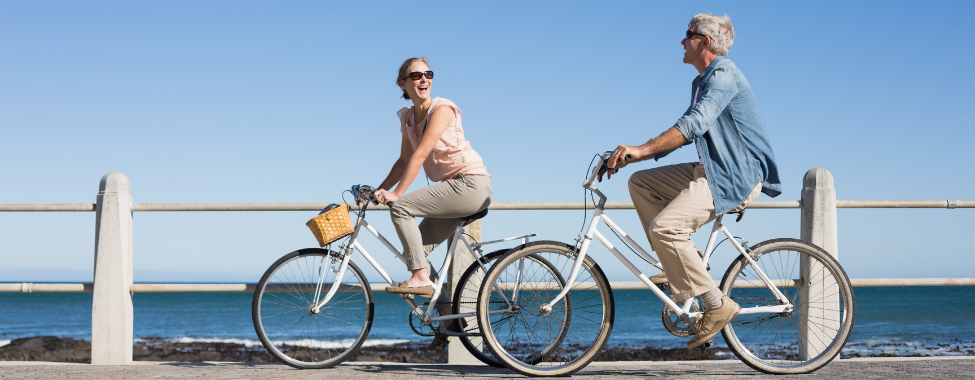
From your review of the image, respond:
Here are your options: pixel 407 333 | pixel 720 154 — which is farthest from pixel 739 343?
pixel 407 333

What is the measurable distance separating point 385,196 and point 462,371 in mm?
963

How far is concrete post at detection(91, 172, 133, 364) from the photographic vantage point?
15.0 ft

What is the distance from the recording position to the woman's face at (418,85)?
3.88 meters

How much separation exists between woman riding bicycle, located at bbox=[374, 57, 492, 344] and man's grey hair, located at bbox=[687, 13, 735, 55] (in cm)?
123

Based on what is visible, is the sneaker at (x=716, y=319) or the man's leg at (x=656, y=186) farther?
the man's leg at (x=656, y=186)

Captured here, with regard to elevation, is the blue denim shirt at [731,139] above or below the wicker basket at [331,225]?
above

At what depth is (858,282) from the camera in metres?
4.32

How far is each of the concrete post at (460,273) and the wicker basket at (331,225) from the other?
70 cm

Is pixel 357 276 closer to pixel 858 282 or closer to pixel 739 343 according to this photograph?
pixel 739 343

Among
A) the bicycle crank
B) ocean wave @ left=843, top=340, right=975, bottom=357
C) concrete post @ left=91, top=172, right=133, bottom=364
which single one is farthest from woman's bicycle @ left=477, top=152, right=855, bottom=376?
ocean wave @ left=843, top=340, right=975, bottom=357

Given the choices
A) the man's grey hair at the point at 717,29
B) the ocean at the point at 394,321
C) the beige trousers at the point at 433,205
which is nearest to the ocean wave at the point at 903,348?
the ocean at the point at 394,321

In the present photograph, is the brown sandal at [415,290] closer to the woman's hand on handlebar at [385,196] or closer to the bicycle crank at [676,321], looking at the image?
the woman's hand on handlebar at [385,196]

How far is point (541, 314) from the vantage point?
11.9ft

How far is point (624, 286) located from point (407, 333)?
2583cm
